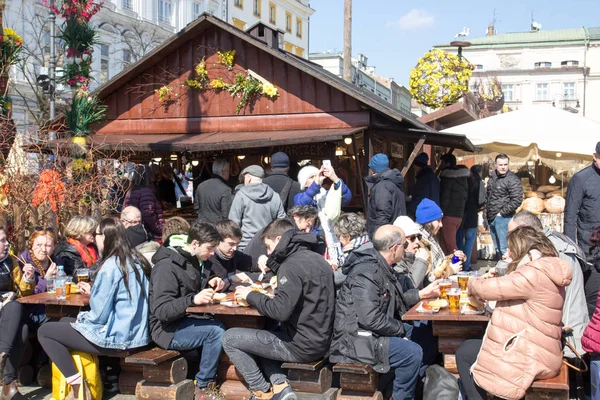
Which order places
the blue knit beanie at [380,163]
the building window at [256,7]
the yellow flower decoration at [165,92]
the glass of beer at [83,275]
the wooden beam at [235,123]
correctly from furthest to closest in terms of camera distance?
the building window at [256,7], the yellow flower decoration at [165,92], the wooden beam at [235,123], the blue knit beanie at [380,163], the glass of beer at [83,275]

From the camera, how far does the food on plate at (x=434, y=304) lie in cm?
573

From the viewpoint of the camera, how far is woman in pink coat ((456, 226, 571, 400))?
4.82 meters

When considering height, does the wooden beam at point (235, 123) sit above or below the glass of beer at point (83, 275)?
above

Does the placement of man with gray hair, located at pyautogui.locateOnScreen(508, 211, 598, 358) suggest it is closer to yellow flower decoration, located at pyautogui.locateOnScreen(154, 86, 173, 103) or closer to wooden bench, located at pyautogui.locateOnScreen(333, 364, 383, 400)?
wooden bench, located at pyautogui.locateOnScreen(333, 364, 383, 400)

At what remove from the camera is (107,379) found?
6.72 meters

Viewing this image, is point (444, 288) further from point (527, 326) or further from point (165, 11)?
point (165, 11)

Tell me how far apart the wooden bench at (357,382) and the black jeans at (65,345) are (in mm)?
1948

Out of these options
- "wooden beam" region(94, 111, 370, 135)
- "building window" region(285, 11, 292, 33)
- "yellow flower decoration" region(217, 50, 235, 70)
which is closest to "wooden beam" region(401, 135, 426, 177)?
"wooden beam" region(94, 111, 370, 135)

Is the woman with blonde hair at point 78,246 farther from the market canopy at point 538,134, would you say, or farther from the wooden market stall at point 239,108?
the market canopy at point 538,134

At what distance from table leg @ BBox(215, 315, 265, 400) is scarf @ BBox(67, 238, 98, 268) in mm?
2095

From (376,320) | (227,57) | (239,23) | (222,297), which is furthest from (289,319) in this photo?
(239,23)

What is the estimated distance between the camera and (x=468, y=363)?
Answer: 17.8ft

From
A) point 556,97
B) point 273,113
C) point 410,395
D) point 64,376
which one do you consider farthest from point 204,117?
point 556,97

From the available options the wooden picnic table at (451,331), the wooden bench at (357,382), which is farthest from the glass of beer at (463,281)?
the wooden bench at (357,382)
